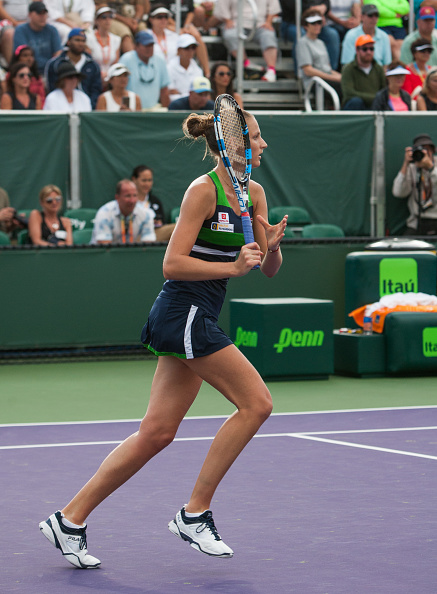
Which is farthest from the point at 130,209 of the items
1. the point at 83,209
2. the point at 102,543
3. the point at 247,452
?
the point at 102,543

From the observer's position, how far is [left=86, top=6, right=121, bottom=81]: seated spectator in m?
14.3

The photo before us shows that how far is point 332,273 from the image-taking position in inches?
466

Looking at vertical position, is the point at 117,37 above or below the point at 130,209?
above

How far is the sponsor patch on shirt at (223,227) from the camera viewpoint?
4195mm

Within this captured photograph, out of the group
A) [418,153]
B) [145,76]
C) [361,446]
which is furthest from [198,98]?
[361,446]

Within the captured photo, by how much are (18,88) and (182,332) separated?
9.28m

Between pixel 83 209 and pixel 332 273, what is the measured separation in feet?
9.38

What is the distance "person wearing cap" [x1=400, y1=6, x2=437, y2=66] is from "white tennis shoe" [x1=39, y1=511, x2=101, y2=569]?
12946mm

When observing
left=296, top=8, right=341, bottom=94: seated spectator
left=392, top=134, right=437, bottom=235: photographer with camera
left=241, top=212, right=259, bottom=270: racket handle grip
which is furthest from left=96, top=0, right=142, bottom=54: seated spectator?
left=241, top=212, right=259, bottom=270: racket handle grip

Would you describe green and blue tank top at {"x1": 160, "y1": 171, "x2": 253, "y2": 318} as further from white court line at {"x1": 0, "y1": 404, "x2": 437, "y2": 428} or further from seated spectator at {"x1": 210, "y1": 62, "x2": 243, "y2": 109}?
seated spectator at {"x1": 210, "y1": 62, "x2": 243, "y2": 109}

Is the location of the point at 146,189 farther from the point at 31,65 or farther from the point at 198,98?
the point at 31,65

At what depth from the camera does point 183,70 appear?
572 inches

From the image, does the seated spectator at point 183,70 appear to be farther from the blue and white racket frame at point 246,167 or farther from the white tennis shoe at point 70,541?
the white tennis shoe at point 70,541

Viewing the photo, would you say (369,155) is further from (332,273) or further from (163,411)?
(163,411)
